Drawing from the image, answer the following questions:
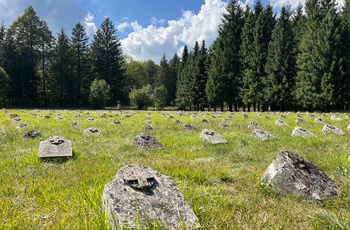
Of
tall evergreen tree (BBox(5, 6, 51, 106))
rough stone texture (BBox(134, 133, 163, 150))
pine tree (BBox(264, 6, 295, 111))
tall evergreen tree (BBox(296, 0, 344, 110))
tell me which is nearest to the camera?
rough stone texture (BBox(134, 133, 163, 150))

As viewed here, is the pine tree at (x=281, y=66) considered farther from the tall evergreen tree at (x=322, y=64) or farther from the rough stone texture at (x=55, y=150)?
the rough stone texture at (x=55, y=150)

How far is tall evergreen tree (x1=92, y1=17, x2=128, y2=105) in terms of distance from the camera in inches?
2222

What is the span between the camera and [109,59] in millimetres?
56844

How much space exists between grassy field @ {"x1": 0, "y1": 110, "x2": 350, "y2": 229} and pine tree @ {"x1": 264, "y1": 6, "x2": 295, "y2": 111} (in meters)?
28.9

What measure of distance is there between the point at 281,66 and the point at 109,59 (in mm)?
→ 37262

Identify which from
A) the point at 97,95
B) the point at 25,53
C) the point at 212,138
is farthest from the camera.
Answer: the point at 25,53

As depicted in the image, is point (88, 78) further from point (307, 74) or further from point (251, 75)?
point (307, 74)

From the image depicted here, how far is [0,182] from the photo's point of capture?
3553 millimetres

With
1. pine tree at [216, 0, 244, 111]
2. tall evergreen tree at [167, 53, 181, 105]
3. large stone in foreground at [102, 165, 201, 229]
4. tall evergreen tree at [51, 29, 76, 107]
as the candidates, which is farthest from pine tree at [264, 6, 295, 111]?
tall evergreen tree at [167, 53, 181, 105]

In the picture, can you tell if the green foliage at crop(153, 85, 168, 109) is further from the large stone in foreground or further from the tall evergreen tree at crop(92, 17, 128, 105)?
the large stone in foreground

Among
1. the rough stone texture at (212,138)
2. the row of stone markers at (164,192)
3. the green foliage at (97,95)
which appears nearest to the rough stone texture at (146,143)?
the rough stone texture at (212,138)

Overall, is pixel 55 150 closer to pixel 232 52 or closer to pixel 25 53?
pixel 232 52

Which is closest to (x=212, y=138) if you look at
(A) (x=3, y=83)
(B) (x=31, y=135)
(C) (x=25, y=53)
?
(B) (x=31, y=135)

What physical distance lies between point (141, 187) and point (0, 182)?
2388mm
